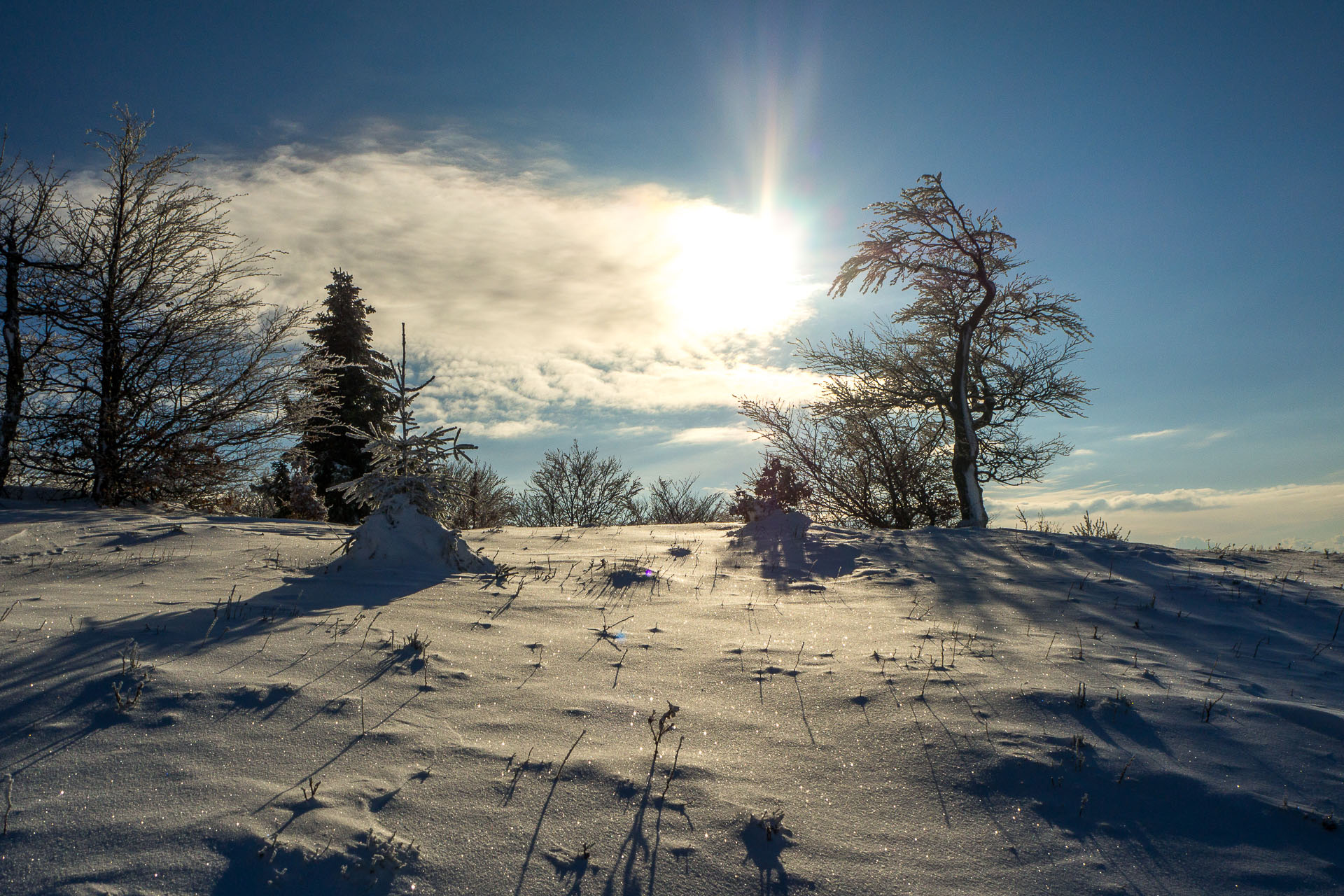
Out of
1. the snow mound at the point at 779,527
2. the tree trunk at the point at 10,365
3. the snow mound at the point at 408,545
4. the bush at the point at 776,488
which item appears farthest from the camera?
the bush at the point at 776,488

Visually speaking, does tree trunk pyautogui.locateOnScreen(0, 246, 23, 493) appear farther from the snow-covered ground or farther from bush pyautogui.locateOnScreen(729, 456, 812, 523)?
bush pyautogui.locateOnScreen(729, 456, 812, 523)

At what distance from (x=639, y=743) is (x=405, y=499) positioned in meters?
4.23

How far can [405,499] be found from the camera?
246 inches

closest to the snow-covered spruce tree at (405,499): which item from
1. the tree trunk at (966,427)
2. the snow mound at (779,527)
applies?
the snow mound at (779,527)

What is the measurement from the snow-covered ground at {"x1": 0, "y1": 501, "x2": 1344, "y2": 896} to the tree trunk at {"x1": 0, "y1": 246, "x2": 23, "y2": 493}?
20.4 feet

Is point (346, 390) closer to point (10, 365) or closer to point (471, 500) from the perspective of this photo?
point (10, 365)

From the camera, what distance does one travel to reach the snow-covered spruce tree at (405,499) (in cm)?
602

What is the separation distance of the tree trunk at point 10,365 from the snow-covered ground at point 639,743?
6.22 m

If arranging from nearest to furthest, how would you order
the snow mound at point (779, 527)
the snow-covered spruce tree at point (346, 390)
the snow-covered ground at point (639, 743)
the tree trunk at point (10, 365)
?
the snow-covered ground at point (639, 743) < the snow mound at point (779, 527) < the tree trunk at point (10, 365) < the snow-covered spruce tree at point (346, 390)

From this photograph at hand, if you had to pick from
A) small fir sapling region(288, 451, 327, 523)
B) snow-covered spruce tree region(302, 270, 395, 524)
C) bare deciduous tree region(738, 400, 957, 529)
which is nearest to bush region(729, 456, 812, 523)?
bare deciduous tree region(738, 400, 957, 529)

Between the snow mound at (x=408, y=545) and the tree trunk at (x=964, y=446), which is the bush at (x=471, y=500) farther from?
the tree trunk at (x=964, y=446)

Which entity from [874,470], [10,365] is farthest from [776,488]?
[10,365]

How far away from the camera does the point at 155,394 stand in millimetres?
10406

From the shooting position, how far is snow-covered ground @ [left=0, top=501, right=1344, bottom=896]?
6.71 ft
